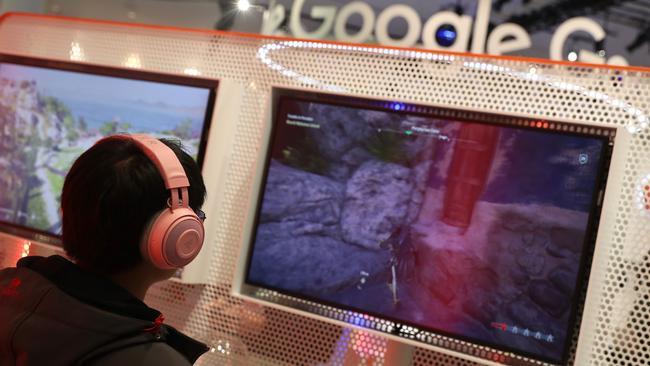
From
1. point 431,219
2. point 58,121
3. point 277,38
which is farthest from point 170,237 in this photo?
point 58,121

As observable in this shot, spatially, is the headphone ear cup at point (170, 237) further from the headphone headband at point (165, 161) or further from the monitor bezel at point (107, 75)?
the monitor bezel at point (107, 75)

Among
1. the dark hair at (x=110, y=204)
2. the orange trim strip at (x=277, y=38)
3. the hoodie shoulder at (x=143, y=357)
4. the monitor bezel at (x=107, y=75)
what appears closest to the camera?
the hoodie shoulder at (x=143, y=357)

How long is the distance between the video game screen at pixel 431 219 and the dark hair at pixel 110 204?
61.5 inches

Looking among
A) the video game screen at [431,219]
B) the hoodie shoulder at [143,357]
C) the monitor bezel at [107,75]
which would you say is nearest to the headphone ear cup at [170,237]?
the hoodie shoulder at [143,357]

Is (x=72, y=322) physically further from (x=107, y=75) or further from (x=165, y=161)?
(x=107, y=75)

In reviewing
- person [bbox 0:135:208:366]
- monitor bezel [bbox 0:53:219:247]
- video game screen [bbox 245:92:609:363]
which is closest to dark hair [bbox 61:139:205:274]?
person [bbox 0:135:208:366]

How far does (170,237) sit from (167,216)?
0.14 feet

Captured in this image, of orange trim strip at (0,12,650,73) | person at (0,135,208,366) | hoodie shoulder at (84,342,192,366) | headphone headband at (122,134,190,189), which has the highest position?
orange trim strip at (0,12,650,73)

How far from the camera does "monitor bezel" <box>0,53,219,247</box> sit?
3.22 metres

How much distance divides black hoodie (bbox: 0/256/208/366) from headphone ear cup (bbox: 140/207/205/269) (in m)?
0.10

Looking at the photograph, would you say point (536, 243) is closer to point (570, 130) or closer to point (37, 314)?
point (570, 130)

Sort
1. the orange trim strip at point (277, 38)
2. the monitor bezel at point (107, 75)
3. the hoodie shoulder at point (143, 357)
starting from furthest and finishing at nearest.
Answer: the monitor bezel at point (107, 75)
the orange trim strip at point (277, 38)
the hoodie shoulder at point (143, 357)

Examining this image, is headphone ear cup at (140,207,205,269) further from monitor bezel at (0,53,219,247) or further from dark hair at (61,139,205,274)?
monitor bezel at (0,53,219,247)

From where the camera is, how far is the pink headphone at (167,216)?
1371 millimetres
